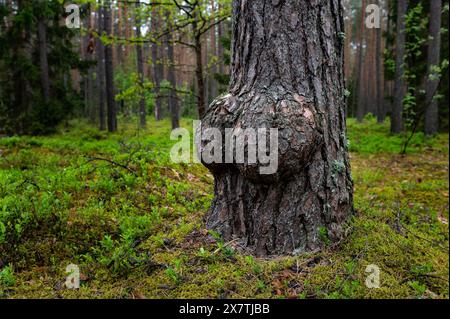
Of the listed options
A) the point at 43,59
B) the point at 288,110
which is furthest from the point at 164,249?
the point at 43,59

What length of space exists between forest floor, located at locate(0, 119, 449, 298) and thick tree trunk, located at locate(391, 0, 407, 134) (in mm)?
10156

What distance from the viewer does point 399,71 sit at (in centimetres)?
1371

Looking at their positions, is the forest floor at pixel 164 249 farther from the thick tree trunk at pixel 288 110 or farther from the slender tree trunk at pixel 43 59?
the slender tree trunk at pixel 43 59

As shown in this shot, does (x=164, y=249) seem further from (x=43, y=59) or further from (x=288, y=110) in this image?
(x=43, y=59)

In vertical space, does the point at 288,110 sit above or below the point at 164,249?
above

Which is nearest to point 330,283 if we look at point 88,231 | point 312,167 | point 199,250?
point 312,167

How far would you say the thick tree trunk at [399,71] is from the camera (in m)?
13.1

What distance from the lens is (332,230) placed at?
111 inches

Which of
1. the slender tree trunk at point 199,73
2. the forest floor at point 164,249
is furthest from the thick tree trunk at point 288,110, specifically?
the slender tree trunk at point 199,73

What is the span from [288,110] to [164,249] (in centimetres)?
166

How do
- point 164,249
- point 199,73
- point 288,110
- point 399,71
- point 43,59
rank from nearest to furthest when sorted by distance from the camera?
point 288,110
point 164,249
point 199,73
point 399,71
point 43,59
